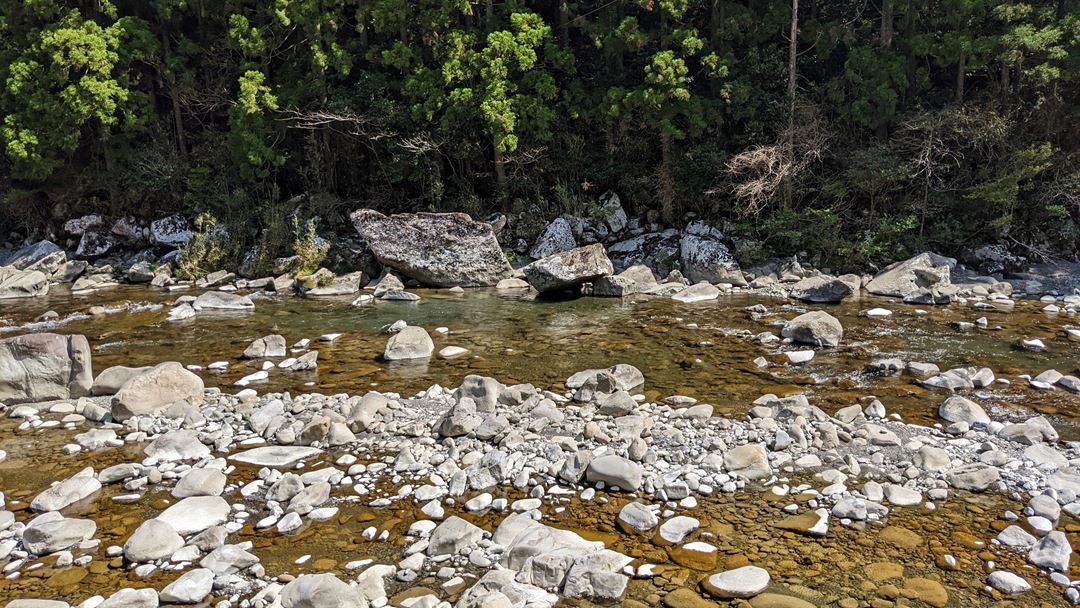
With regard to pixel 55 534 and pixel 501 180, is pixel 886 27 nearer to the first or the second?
pixel 501 180

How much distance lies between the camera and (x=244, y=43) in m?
19.7

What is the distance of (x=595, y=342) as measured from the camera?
11.3 metres

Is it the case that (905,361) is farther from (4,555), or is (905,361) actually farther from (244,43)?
(244,43)

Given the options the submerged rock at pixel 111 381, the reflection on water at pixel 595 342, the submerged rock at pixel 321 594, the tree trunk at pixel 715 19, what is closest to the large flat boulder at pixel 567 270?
the reflection on water at pixel 595 342

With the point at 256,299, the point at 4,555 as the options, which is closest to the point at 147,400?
the point at 4,555

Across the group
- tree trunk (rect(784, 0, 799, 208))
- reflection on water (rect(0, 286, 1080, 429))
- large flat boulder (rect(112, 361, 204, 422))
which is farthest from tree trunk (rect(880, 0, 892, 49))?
large flat boulder (rect(112, 361, 204, 422))

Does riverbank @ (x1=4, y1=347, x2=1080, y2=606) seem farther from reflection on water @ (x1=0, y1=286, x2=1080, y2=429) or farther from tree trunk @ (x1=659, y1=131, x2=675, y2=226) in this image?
tree trunk @ (x1=659, y1=131, x2=675, y2=226)

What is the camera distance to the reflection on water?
8.93 m

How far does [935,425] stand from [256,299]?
46.0 ft

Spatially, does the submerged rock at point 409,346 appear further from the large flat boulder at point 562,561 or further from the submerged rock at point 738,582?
the submerged rock at point 738,582

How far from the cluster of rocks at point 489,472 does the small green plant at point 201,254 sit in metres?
10.7

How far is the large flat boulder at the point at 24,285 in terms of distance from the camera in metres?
17.1

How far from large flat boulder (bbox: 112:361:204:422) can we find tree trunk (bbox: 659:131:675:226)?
13.5 m

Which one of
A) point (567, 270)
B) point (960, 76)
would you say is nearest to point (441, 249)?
point (567, 270)
